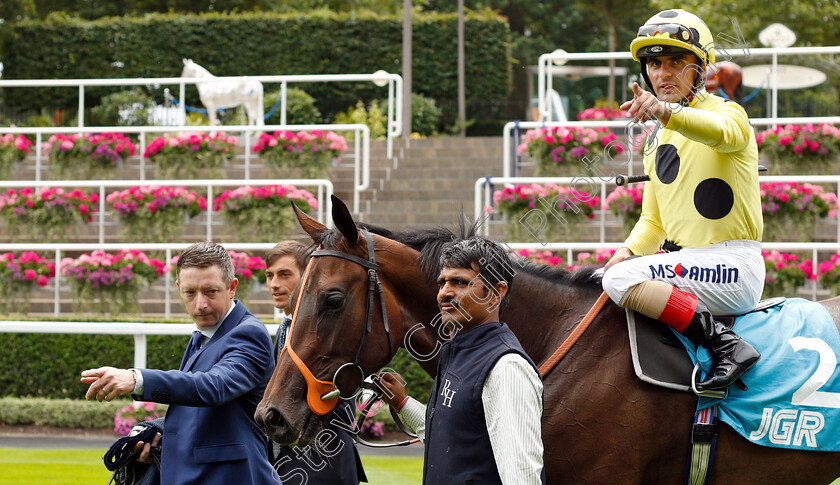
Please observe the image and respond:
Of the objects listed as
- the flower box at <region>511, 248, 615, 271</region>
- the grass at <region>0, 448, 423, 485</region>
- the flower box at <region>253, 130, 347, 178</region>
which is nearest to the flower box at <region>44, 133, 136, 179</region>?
the flower box at <region>253, 130, 347, 178</region>

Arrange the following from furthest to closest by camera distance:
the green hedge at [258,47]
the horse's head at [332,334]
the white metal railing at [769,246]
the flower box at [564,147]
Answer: the green hedge at [258,47] → the flower box at [564,147] → the white metal railing at [769,246] → the horse's head at [332,334]

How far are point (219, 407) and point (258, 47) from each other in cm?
2011

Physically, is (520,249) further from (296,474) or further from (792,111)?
(792,111)

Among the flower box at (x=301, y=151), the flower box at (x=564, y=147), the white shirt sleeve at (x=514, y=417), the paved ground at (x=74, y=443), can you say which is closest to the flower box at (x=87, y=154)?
the flower box at (x=301, y=151)

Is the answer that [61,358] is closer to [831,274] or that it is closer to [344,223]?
[344,223]

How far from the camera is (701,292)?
2799 millimetres

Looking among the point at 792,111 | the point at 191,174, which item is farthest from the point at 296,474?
the point at 792,111

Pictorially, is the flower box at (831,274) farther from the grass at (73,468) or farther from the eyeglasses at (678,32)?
the eyeglasses at (678,32)

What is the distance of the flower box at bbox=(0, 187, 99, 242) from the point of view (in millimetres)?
9734

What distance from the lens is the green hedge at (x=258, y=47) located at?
22.0 meters

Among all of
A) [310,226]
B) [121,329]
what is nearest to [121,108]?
[121,329]

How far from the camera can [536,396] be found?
6.93ft

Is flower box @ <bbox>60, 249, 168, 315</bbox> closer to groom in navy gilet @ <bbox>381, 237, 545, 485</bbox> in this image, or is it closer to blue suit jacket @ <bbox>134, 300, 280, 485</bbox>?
blue suit jacket @ <bbox>134, 300, 280, 485</bbox>

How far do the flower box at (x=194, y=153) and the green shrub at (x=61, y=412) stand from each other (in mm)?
3849
